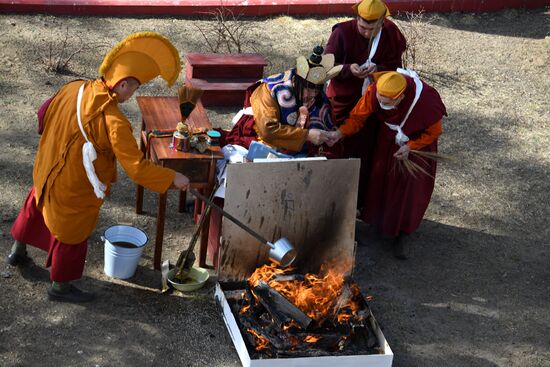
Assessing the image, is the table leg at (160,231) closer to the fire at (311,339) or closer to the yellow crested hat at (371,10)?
the fire at (311,339)

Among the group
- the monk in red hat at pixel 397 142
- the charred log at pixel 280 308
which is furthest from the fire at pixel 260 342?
the monk in red hat at pixel 397 142

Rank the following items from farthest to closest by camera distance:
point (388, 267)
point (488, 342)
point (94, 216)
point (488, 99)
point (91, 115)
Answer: point (488, 99)
point (388, 267)
point (488, 342)
point (94, 216)
point (91, 115)

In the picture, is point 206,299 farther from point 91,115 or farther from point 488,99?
point 488,99

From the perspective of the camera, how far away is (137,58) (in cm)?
515

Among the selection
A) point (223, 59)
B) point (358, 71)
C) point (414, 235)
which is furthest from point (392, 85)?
point (223, 59)

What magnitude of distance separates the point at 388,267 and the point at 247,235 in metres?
1.44

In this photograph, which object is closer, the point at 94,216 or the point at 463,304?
the point at 94,216

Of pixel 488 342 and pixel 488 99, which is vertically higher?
pixel 488 99

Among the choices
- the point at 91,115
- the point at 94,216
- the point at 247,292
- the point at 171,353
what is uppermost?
the point at 91,115

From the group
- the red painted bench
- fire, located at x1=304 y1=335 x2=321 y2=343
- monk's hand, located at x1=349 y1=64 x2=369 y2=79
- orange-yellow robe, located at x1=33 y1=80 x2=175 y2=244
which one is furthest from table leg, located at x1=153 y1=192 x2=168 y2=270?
the red painted bench

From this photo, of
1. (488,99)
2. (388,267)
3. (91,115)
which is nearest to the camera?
(91,115)

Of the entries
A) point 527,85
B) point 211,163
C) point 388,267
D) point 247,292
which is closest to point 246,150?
point 211,163

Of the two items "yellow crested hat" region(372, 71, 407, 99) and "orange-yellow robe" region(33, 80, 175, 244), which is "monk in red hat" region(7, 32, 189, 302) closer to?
"orange-yellow robe" region(33, 80, 175, 244)

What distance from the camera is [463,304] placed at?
6402mm
